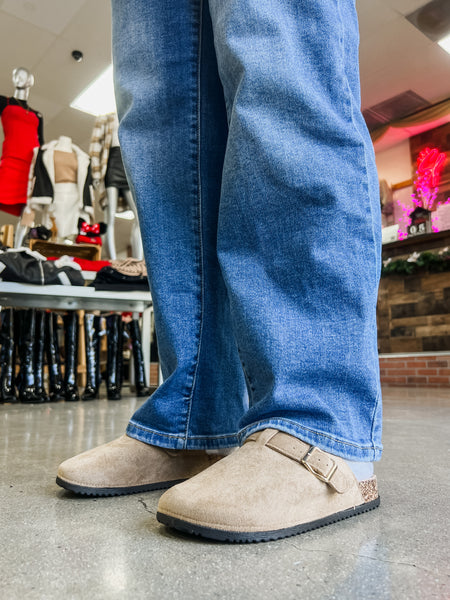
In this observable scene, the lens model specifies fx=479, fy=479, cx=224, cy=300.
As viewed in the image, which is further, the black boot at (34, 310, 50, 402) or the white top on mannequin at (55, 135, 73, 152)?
the white top on mannequin at (55, 135, 73, 152)

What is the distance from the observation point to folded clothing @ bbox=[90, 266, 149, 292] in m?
2.78

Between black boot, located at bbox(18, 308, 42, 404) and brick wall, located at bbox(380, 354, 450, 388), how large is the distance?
3.37 meters

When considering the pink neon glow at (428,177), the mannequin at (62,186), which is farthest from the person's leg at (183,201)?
the pink neon glow at (428,177)

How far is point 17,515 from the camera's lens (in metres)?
0.51

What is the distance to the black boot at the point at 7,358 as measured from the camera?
258 centimetres

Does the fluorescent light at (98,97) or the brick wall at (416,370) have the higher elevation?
the fluorescent light at (98,97)

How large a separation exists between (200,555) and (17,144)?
396 centimetres

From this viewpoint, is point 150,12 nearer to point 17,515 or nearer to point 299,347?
point 299,347

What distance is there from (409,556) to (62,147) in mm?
3948

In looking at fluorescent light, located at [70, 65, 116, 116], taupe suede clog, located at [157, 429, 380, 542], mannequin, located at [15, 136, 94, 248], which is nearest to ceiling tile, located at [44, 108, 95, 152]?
fluorescent light, located at [70, 65, 116, 116]

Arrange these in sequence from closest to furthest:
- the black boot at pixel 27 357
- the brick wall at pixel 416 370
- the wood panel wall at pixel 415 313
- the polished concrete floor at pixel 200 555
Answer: the polished concrete floor at pixel 200 555 → the black boot at pixel 27 357 → the brick wall at pixel 416 370 → the wood panel wall at pixel 415 313

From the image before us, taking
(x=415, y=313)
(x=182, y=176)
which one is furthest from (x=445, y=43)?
(x=182, y=176)

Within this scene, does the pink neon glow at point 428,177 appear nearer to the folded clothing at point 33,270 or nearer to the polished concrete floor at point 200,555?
the folded clothing at point 33,270

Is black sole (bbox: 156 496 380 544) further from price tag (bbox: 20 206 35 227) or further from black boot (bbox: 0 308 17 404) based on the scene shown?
price tag (bbox: 20 206 35 227)
